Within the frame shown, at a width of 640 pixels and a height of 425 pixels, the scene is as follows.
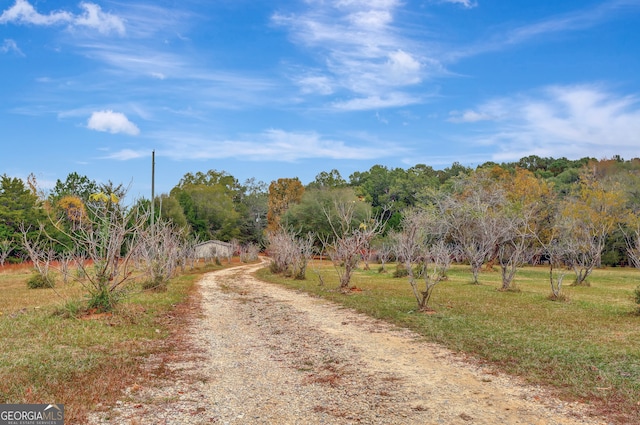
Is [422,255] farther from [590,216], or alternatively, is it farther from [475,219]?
[590,216]

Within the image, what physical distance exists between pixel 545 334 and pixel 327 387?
20.1 feet

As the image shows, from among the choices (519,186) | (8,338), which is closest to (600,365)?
(8,338)

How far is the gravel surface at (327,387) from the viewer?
5648mm

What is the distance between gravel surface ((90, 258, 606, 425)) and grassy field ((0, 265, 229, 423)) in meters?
0.42

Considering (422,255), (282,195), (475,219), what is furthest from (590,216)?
(282,195)

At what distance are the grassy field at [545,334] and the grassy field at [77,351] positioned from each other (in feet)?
18.8

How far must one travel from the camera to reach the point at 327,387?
6.84 metres

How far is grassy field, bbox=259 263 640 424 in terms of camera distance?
689 centimetres

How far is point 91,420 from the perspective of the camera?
17.9 feet

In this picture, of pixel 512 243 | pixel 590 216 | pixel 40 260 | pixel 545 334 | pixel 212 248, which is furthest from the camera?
pixel 212 248

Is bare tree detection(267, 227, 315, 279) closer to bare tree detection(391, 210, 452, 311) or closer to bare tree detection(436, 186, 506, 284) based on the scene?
bare tree detection(391, 210, 452, 311)

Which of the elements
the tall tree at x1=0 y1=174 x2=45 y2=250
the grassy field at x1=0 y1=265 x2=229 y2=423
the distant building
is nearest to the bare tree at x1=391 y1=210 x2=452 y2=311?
the grassy field at x1=0 y1=265 x2=229 y2=423

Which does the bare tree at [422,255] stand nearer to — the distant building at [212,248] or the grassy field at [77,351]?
the grassy field at [77,351]

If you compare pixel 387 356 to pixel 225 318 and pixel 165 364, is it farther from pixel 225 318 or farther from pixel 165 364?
pixel 225 318
